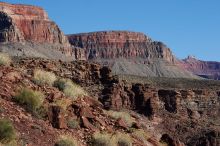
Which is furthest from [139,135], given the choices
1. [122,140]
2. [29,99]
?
[29,99]

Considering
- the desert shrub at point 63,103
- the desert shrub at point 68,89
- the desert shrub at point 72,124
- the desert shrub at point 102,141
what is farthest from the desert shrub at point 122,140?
the desert shrub at point 68,89

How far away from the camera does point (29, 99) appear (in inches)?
559

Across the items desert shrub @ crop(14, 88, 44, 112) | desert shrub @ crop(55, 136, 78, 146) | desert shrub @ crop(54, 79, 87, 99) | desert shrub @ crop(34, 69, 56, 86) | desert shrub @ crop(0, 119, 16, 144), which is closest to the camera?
desert shrub @ crop(0, 119, 16, 144)

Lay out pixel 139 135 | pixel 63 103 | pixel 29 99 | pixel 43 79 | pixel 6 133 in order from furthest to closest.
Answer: pixel 139 135 < pixel 43 79 < pixel 63 103 < pixel 29 99 < pixel 6 133

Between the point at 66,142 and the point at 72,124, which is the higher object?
the point at 72,124

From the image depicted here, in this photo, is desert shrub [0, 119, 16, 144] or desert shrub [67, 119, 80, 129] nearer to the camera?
desert shrub [0, 119, 16, 144]

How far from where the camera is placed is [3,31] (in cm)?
17500

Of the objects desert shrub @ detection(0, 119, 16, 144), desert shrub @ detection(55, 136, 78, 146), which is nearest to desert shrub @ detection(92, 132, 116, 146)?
desert shrub @ detection(55, 136, 78, 146)

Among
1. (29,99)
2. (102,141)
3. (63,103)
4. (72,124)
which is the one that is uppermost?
(29,99)

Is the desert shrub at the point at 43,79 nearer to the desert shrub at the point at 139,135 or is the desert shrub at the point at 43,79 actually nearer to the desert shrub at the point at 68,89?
the desert shrub at the point at 68,89

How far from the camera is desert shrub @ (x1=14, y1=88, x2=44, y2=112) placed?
14156 millimetres

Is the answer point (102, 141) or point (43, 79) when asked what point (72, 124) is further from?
point (43, 79)

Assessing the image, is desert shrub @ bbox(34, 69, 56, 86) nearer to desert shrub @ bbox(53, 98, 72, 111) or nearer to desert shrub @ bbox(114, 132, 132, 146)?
desert shrub @ bbox(53, 98, 72, 111)

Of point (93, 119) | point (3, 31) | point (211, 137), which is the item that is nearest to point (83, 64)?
point (211, 137)
